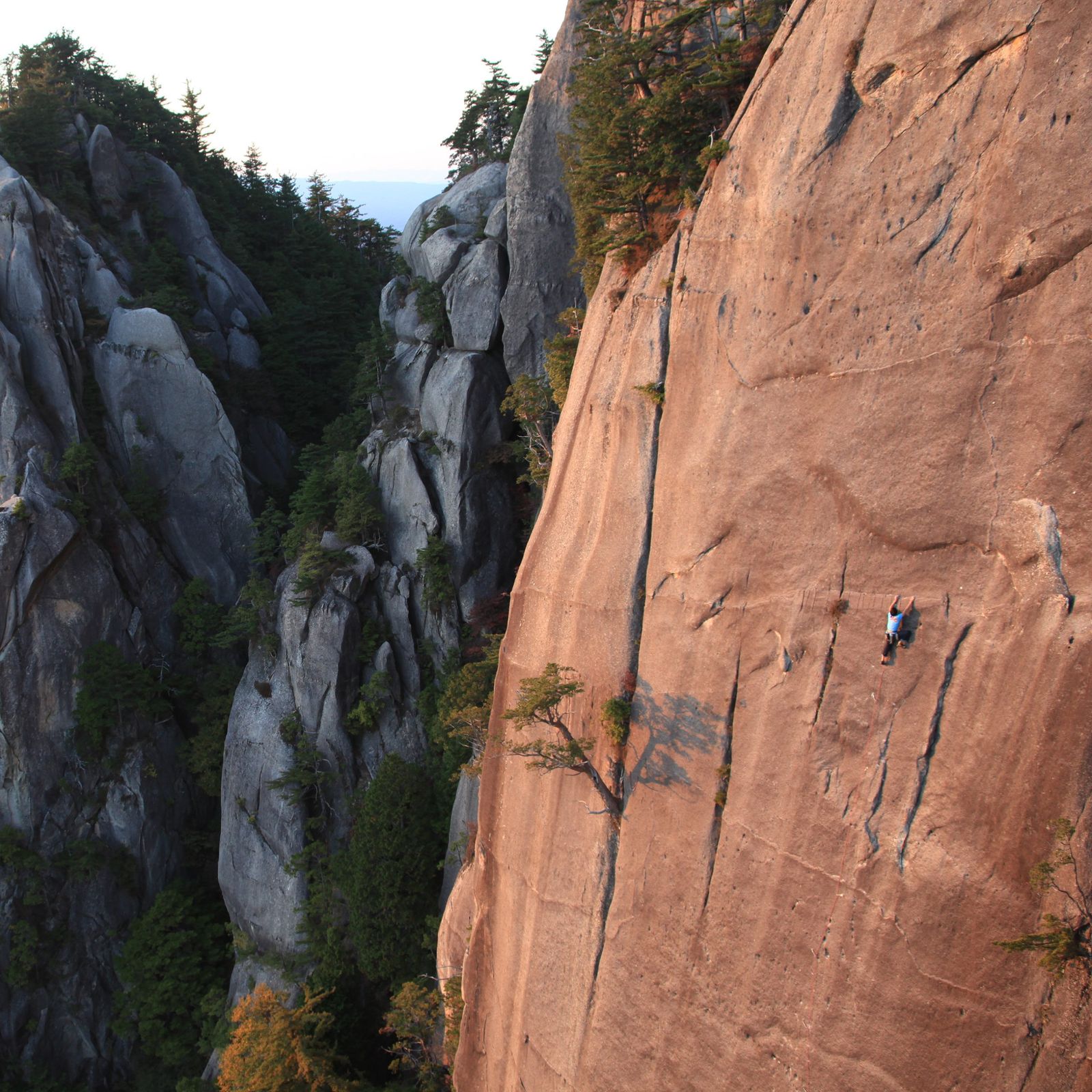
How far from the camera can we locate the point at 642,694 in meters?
14.6

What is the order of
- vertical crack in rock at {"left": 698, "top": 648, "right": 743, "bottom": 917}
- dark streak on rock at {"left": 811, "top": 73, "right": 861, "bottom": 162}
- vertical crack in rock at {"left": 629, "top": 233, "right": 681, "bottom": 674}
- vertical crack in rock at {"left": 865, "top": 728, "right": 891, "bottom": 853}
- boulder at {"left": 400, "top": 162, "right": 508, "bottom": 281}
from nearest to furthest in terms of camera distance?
vertical crack in rock at {"left": 865, "top": 728, "right": 891, "bottom": 853} → dark streak on rock at {"left": 811, "top": 73, "right": 861, "bottom": 162} → vertical crack in rock at {"left": 698, "top": 648, "right": 743, "bottom": 917} → vertical crack in rock at {"left": 629, "top": 233, "right": 681, "bottom": 674} → boulder at {"left": 400, "top": 162, "right": 508, "bottom": 281}

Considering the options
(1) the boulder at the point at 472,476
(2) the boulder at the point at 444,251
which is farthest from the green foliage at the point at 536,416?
(2) the boulder at the point at 444,251

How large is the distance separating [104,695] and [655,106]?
88.4ft

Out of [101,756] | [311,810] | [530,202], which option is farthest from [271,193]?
[311,810]

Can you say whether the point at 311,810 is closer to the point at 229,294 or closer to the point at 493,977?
the point at 493,977

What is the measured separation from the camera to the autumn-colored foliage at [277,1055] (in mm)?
21125

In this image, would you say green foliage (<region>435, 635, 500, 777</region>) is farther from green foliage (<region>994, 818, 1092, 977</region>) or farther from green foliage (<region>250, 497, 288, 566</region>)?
green foliage (<region>994, 818, 1092, 977</region>)

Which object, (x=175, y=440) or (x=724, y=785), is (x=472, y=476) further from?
(x=724, y=785)

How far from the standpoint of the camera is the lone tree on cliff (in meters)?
14.7

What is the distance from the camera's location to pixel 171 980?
29047mm

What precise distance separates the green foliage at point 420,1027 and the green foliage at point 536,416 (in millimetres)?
14174

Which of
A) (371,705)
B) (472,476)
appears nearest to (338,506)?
(472,476)

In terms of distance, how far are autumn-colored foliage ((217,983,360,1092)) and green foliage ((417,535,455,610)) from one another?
12.8 meters

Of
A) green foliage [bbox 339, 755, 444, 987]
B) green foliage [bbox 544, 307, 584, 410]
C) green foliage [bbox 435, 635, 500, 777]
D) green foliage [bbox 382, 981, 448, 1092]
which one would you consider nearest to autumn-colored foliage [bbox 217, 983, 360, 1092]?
green foliage [bbox 382, 981, 448, 1092]
